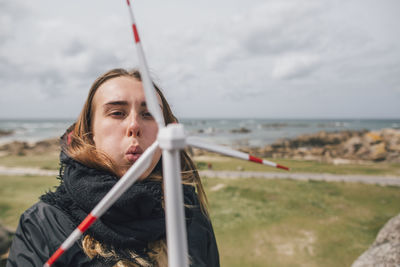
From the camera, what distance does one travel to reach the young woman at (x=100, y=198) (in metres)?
1.88

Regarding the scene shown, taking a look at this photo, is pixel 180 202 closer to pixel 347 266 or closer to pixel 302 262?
pixel 302 262

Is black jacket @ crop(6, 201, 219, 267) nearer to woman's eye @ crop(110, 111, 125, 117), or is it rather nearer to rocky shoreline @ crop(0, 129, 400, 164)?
woman's eye @ crop(110, 111, 125, 117)

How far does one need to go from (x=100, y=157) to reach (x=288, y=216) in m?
10.8

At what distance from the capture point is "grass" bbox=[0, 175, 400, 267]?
7.93 metres

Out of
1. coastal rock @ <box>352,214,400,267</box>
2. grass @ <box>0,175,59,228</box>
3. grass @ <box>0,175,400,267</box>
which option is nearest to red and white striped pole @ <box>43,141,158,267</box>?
grass @ <box>0,175,400,267</box>

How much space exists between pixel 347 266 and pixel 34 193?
52.4 ft

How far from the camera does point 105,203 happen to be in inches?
61.1

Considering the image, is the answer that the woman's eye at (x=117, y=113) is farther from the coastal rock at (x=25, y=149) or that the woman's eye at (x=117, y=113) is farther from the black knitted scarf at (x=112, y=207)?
the coastal rock at (x=25, y=149)

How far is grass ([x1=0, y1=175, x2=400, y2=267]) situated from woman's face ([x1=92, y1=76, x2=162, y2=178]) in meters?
3.29

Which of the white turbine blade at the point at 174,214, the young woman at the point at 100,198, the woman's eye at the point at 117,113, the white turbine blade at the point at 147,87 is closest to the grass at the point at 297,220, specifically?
the young woman at the point at 100,198

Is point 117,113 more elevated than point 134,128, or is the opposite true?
point 117,113

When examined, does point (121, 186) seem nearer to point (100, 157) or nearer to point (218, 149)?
point (100, 157)

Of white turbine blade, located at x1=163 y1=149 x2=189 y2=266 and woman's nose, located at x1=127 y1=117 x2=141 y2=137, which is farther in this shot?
woman's nose, located at x1=127 y1=117 x2=141 y2=137

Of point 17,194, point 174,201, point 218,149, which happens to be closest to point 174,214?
point 174,201
